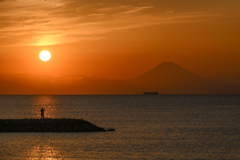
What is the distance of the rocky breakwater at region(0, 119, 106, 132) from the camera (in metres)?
54.4

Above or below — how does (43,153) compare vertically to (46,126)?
below

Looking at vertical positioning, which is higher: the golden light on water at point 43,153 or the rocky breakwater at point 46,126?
the rocky breakwater at point 46,126

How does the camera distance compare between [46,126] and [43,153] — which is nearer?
[43,153]

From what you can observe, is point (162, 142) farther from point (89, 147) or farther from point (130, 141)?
point (89, 147)

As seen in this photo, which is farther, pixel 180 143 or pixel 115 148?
pixel 180 143

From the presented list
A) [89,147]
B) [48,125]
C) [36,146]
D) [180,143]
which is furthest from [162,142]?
[48,125]

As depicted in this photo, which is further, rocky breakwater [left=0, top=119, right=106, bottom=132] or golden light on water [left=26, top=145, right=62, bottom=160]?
rocky breakwater [left=0, top=119, right=106, bottom=132]

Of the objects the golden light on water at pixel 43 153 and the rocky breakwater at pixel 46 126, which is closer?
the golden light on water at pixel 43 153

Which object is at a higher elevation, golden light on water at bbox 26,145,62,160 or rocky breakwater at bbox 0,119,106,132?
rocky breakwater at bbox 0,119,106,132

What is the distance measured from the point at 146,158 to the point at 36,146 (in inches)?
540

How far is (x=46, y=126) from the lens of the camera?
181ft

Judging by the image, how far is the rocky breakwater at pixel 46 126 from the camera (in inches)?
2143

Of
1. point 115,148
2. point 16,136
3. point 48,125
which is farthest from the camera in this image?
point 48,125

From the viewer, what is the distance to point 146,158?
34344mm
